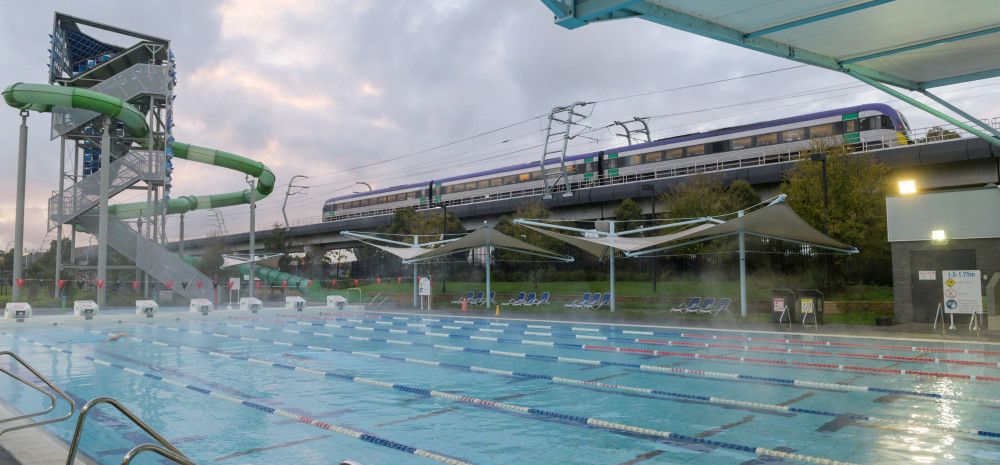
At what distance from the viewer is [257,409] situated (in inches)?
292

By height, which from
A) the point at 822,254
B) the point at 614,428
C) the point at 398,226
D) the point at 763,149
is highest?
the point at 763,149

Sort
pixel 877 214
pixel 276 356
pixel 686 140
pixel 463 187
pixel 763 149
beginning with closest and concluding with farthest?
pixel 276 356
pixel 877 214
pixel 763 149
pixel 686 140
pixel 463 187

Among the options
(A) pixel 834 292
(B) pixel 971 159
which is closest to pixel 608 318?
(A) pixel 834 292

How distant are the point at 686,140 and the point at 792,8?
28.5 meters

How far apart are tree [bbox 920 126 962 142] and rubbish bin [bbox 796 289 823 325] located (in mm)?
13560

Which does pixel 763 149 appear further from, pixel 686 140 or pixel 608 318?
pixel 608 318

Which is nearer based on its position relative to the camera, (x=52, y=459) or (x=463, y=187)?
(x=52, y=459)

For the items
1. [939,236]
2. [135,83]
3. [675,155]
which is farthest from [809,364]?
[135,83]

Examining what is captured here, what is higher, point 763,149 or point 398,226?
point 763,149

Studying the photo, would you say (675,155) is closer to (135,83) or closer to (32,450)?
(135,83)

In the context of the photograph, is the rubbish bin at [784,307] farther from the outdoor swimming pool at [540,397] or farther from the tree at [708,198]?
the tree at [708,198]

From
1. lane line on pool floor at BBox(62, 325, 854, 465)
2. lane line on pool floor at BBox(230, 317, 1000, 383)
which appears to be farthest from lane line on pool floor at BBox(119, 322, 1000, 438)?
lane line on pool floor at BBox(230, 317, 1000, 383)

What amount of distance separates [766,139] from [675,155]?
4443mm

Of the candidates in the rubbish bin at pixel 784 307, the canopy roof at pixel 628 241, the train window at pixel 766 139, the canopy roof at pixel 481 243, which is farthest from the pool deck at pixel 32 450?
the train window at pixel 766 139
